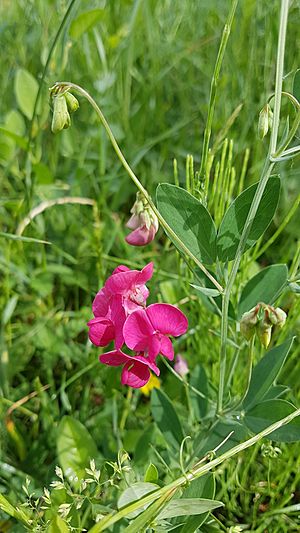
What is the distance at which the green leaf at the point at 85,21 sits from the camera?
4.46 feet

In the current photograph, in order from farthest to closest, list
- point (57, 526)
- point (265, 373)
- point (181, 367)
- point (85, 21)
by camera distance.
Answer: point (85, 21) → point (181, 367) → point (265, 373) → point (57, 526)

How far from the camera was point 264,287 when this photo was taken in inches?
35.1

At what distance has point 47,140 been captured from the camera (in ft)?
5.28

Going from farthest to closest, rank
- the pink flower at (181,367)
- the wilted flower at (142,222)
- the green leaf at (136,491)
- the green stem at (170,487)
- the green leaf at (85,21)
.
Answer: the green leaf at (85,21)
the pink flower at (181,367)
the wilted flower at (142,222)
the green leaf at (136,491)
the green stem at (170,487)

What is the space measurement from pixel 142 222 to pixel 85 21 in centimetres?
71

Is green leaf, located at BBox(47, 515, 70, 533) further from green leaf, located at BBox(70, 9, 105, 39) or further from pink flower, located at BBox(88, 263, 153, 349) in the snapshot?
green leaf, located at BBox(70, 9, 105, 39)

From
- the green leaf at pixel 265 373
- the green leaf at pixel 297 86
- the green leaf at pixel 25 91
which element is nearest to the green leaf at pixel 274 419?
the green leaf at pixel 265 373

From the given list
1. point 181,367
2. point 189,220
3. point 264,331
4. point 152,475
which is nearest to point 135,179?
point 189,220

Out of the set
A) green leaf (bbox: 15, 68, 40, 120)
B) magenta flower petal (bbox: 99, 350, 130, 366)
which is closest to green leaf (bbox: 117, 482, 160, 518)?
magenta flower petal (bbox: 99, 350, 130, 366)

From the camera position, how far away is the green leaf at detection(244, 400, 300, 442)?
0.81 metres

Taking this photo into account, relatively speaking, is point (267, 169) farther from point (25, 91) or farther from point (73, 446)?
point (25, 91)

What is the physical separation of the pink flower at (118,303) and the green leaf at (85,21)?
752 millimetres

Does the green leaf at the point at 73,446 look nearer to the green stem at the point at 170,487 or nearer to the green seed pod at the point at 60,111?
the green stem at the point at 170,487

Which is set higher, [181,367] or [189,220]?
[189,220]
